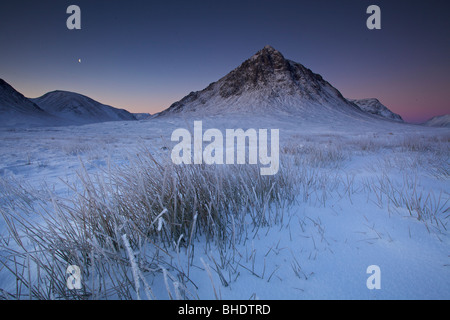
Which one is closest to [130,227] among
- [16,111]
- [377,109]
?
[16,111]

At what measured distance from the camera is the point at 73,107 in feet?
214

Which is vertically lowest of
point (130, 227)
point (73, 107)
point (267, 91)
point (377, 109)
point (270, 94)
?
point (130, 227)

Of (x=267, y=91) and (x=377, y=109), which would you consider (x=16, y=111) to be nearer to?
(x=267, y=91)

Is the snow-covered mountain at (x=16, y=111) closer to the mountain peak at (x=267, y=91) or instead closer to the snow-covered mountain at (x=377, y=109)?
the mountain peak at (x=267, y=91)

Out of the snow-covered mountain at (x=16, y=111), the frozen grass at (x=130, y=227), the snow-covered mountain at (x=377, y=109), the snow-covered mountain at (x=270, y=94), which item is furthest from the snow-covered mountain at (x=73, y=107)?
the snow-covered mountain at (x=377, y=109)

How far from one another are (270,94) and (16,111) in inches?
2304

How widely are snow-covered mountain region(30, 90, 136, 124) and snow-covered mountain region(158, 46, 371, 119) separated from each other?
118ft

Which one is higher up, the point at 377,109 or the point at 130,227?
the point at 377,109

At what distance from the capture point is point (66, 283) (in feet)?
2.72

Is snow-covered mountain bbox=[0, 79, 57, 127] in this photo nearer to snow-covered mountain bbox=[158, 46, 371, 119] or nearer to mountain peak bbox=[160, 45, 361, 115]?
snow-covered mountain bbox=[158, 46, 371, 119]

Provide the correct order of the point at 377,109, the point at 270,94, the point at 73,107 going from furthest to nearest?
the point at 377,109
the point at 73,107
the point at 270,94

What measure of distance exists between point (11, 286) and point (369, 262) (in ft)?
6.12
